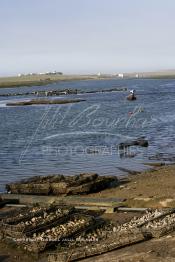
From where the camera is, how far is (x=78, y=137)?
1677 inches

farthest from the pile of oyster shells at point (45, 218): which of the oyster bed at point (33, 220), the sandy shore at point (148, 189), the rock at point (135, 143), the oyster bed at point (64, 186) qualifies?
the rock at point (135, 143)

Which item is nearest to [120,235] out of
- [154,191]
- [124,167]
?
[154,191]

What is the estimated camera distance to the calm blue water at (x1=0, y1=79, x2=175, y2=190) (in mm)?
29281

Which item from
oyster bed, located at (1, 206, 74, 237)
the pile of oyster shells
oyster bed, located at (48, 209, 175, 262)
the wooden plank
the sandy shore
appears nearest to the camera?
oyster bed, located at (48, 209, 175, 262)

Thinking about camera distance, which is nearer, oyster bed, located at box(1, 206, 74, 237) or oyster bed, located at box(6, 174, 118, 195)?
oyster bed, located at box(1, 206, 74, 237)

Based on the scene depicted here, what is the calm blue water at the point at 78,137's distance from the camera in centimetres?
2928

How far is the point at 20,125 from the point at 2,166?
80.0 feet

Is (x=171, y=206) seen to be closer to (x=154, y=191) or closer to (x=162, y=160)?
(x=154, y=191)

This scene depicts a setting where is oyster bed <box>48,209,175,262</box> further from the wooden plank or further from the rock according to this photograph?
the rock

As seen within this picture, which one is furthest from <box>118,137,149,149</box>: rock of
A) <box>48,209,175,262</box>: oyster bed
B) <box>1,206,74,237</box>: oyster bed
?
<box>48,209,175,262</box>: oyster bed

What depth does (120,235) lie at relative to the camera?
47.2ft

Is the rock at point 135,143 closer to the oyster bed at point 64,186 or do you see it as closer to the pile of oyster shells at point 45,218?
the oyster bed at point 64,186

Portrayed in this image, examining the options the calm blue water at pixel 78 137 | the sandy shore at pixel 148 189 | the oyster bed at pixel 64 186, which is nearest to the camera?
the sandy shore at pixel 148 189

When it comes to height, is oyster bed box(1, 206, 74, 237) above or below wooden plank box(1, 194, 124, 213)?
above
